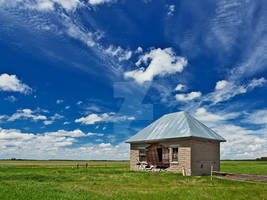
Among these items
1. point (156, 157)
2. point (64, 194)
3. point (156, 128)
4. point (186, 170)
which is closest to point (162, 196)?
point (64, 194)

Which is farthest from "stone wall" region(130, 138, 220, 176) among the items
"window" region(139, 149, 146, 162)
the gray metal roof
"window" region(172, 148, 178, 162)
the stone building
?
"window" region(139, 149, 146, 162)

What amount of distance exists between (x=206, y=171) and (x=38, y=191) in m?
19.6

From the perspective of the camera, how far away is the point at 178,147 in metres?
27.1

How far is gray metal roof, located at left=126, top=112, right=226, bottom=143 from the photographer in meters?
27.0

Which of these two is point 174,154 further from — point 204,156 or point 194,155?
point 204,156

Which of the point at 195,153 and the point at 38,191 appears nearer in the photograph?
the point at 38,191

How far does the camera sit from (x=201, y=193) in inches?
587

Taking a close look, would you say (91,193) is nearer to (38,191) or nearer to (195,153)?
(38,191)

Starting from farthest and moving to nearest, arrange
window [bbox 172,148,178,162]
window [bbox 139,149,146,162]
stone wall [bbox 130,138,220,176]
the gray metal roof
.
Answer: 1. window [bbox 139,149,146,162]
2. window [bbox 172,148,178,162]
3. the gray metal roof
4. stone wall [bbox 130,138,220,176]

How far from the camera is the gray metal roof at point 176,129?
2698cm

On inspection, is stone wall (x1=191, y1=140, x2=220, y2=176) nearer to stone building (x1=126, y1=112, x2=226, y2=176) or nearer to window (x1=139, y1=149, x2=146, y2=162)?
stone building (x1=126, y1=112, x2=226, y2=176)

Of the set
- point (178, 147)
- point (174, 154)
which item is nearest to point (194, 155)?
point (178, 147)

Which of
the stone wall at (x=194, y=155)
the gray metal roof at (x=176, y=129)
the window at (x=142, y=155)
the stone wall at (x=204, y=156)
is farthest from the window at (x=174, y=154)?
the window at (x=142, y=155)

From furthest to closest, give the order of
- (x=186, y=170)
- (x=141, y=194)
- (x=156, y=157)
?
(x=156, y=157)
(x=186, y=170)
(x=141, y=194)
